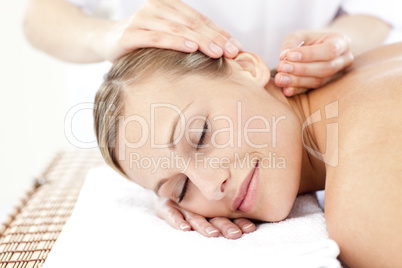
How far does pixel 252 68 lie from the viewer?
3.83ft

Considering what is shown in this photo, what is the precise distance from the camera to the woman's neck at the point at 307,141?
43.4 inches

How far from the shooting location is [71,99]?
9.32ft

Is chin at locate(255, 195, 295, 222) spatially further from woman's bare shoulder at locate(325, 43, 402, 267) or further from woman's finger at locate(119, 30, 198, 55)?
woman's finger at locate(119, 30, 198, 55)

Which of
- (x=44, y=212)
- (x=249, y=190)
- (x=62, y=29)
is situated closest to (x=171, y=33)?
(x=249, y=190)

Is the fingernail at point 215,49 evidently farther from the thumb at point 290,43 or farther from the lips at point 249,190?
the lips at point 249,190

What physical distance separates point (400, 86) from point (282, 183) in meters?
0.31

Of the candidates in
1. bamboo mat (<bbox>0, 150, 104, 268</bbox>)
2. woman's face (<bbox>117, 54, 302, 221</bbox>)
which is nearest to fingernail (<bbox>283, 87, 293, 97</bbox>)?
woman's face (<bbox>117, 54, 302, 221</bbox>)

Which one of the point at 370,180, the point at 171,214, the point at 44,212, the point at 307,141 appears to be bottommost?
the point at 44,212

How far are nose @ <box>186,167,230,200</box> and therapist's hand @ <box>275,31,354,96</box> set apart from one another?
1.03 ft

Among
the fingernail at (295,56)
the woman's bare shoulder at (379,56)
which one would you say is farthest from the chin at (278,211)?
the woman's bare shoulder at (379,56)

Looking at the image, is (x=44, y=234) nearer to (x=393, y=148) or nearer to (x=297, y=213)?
(x=297, y=213)

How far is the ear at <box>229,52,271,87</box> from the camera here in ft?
3.74

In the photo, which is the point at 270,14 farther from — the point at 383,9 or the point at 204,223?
the point at 204,223

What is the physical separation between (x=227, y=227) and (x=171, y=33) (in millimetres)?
477
